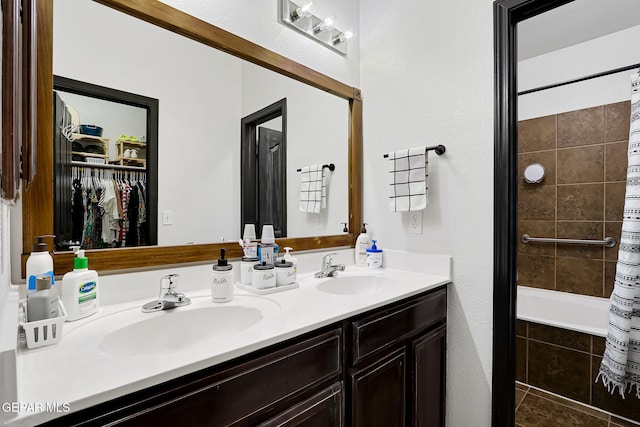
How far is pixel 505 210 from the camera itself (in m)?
1.33

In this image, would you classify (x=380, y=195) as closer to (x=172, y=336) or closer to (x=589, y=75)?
(x=172, y=336)

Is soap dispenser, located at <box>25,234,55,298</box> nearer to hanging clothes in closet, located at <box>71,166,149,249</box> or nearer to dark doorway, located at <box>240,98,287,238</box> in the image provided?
hanging clothes in closet, located at <box>71,166,149,249</box>

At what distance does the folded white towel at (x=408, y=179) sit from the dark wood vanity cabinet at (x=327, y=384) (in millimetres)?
445

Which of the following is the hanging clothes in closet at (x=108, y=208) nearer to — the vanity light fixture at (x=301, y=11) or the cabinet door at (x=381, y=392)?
the cabinet door at (x=381, y=392)

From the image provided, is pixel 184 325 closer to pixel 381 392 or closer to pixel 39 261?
pixel 39 261

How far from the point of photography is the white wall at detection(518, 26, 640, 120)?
2230mm

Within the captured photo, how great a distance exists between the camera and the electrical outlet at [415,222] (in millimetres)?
1627

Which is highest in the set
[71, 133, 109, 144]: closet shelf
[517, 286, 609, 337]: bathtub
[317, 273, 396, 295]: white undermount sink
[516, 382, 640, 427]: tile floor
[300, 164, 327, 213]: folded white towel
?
[71, 133, 109, 144]: closet shelf

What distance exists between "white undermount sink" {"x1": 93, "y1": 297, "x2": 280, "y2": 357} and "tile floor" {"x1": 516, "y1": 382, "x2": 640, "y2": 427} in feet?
5.83

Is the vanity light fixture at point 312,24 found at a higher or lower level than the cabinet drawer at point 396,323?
higher

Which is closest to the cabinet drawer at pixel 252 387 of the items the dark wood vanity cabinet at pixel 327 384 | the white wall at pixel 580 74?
the dark wood vanity cabinet at pixel 327 384

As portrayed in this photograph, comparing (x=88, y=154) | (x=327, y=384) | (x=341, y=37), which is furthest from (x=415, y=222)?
(x=88, y=154)

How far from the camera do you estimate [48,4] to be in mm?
945

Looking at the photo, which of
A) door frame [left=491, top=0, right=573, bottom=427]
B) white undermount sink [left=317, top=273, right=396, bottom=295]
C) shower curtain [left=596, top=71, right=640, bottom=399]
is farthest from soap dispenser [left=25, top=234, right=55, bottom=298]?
shower curtain [left=596, top=71, right=640, bottom=399]
